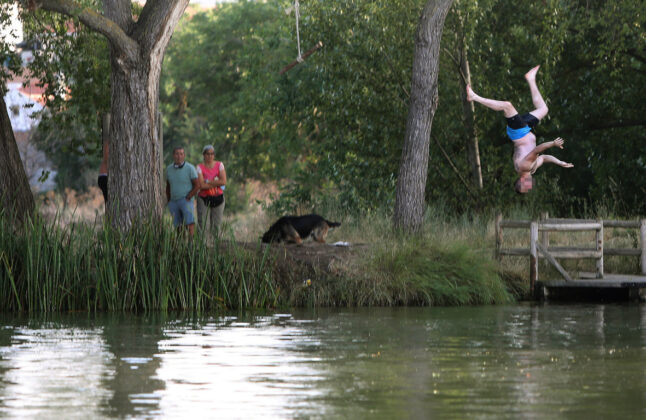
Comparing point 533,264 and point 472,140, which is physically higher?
point 472,140

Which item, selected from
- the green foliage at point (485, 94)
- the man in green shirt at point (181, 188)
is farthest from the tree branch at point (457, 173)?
the man in green shirt at point (181, 188)

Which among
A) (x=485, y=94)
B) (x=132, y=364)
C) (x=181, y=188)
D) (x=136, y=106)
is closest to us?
(x=132, y=364)

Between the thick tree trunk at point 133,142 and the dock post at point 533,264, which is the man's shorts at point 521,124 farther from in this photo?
the thick tree trunk at point 133,142

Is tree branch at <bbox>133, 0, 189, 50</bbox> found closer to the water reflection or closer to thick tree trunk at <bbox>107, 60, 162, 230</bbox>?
thick tree trunk at <bbox>107, 60, 162, 230</bbox>

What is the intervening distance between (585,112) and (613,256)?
676 centimetres

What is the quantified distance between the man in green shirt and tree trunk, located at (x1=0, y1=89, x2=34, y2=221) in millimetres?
2397

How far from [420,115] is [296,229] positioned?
3.43m

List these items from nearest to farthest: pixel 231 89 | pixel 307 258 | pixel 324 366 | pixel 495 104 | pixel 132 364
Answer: pixel 324 366 < pixel 132 364 < pixel 495 104 < pixel 307 258 < pixel 231 89

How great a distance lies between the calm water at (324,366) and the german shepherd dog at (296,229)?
10.3ft

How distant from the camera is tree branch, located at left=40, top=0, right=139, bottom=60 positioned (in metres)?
18.0

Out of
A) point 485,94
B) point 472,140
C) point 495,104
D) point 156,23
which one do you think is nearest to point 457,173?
point 472,140

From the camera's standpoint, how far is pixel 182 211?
19719mm

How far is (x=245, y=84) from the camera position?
42375 millimetres

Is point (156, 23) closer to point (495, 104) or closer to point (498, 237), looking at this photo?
point (495, 104)
